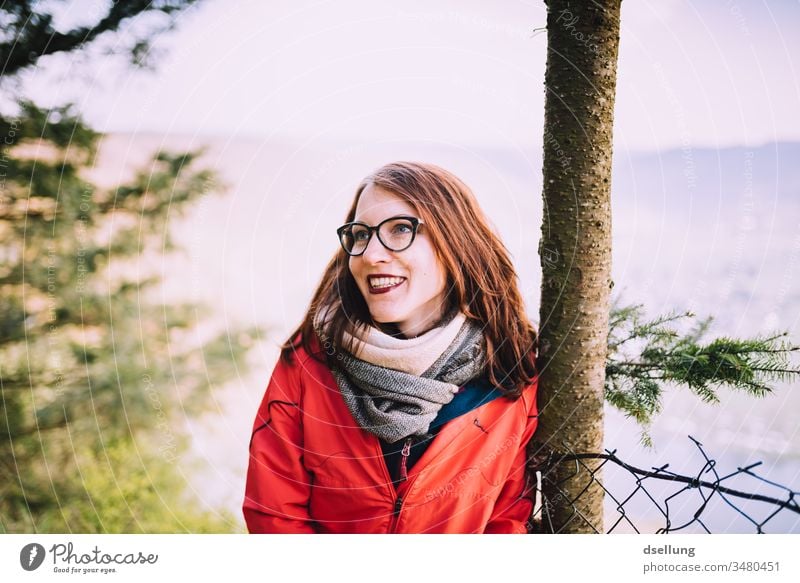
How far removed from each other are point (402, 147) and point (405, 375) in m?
0.38

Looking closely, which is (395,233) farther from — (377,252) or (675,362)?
(675,362)

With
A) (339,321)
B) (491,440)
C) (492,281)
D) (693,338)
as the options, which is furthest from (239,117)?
(693,338)

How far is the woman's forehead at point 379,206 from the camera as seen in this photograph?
92cm

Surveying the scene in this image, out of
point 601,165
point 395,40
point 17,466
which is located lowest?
point 17,466

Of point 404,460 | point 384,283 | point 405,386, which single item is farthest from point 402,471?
point 384,283

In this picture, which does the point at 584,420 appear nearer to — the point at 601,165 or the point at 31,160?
the point at 601,165

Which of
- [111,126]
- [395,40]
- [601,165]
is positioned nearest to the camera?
[601,165]

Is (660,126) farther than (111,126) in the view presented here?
No

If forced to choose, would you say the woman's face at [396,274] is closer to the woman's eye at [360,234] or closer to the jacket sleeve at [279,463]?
the woman's eye at [360,234]

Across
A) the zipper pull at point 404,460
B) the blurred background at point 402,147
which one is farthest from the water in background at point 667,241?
the zipper pull at point 404,460

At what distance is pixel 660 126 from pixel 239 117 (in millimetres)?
742

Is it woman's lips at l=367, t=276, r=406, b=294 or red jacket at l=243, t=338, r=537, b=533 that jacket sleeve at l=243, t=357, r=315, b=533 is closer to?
red jacket at l=243, t=338, r=537, b=533

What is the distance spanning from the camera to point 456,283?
957mm

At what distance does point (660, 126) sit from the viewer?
1.02 m
